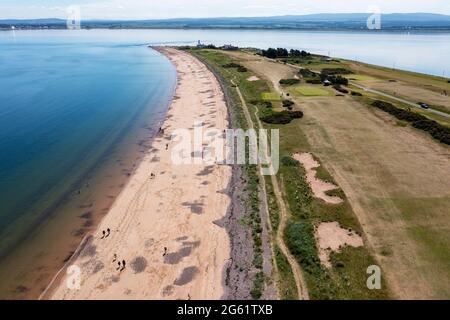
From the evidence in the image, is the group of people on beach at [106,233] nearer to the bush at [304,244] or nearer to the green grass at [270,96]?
the bush at [304,244]

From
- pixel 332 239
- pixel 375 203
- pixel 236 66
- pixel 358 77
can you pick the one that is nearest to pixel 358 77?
pixel 358 77

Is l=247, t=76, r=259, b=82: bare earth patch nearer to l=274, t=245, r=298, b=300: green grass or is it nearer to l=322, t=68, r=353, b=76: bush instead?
l=322, t=68, r=353, b=76: bush

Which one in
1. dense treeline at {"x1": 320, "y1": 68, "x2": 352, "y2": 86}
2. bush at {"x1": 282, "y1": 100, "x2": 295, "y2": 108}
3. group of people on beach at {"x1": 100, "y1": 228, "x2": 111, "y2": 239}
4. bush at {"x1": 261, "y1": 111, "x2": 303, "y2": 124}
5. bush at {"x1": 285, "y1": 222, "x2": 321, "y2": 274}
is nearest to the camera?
bush at {"x1": 285, "y1": 222, "x2": 321, "y2": 274}

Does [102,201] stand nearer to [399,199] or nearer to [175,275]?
[175,275]

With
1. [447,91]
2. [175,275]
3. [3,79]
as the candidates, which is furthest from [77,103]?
[447,91]

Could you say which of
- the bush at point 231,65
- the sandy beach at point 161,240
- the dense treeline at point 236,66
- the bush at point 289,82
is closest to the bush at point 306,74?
the bush at point 289,82

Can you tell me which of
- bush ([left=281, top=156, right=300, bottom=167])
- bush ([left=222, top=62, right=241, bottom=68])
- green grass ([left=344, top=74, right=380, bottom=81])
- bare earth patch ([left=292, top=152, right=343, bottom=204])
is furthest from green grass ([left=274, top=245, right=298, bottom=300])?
bush ([left=222, top=62, right=241, bottom=68])

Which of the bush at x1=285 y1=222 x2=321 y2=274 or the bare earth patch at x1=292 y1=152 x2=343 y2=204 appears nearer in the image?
the bush at x1=285 y1=222 x2=321 y2=274
